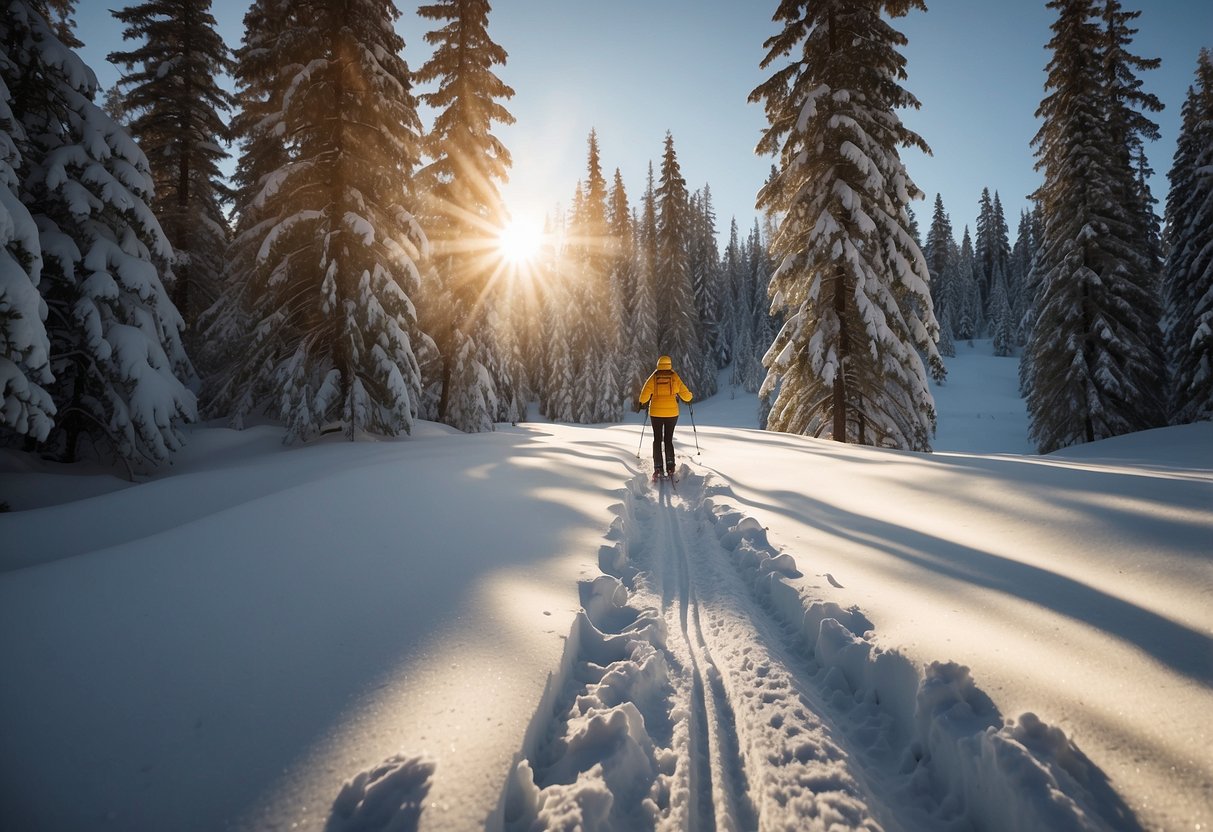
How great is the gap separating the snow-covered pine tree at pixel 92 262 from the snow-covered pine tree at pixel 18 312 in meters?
2.14

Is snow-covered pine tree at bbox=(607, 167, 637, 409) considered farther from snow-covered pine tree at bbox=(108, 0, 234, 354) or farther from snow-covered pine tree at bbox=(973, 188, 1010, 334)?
snow-covered pine tree at bbox=(973, 188, 1010, 334)

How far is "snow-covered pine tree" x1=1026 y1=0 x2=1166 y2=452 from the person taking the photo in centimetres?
1612

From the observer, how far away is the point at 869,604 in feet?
10.9

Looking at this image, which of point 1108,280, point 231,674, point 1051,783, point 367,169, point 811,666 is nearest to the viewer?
point 1051,783

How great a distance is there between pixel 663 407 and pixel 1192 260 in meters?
24.4

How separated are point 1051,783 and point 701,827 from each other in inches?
55.1

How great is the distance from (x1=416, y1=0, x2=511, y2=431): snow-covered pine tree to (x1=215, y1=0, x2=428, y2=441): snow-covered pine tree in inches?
114

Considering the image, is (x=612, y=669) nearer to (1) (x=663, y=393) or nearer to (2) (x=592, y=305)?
(1) (x=663, y=393)

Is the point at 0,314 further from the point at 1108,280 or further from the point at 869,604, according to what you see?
the point at 1108,280

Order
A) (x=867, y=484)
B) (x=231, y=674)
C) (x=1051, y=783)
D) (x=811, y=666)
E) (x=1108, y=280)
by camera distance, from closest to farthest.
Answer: (x=1051, y=783), (x=231, y=674), (x=811, y=666), (x=867, y=484), (x=1108, y=280)

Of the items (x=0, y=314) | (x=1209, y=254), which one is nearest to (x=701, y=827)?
(x=0, y=314)

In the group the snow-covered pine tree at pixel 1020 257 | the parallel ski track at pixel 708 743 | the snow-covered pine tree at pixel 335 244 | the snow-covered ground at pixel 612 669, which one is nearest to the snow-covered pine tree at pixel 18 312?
the snow-covered ground at pixel 612 669

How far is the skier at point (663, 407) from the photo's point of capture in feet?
27.6

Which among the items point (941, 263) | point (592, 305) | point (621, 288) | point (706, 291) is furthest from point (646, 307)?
point (941, 263)
